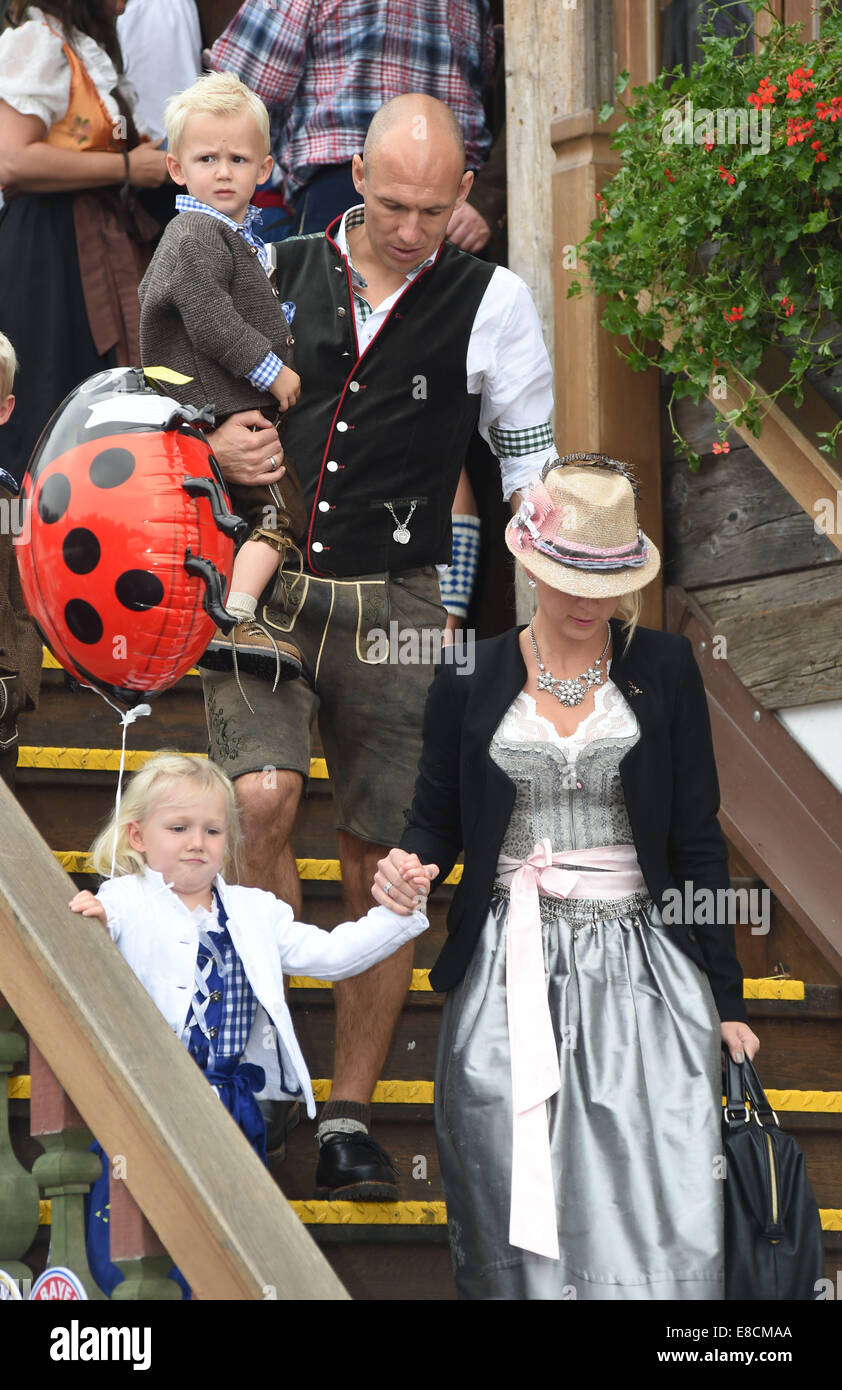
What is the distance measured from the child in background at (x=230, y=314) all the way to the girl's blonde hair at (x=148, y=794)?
40 cm

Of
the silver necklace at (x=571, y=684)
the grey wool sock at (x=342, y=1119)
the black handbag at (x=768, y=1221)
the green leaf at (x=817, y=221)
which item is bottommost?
the black handbag at (x=768, y=1221)

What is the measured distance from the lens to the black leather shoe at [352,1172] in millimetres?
3338

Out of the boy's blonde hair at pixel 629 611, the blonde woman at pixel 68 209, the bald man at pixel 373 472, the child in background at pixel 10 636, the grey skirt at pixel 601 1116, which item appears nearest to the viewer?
the grey skirt at pixel 601 1116

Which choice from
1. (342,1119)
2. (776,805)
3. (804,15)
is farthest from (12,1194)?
(804,15)

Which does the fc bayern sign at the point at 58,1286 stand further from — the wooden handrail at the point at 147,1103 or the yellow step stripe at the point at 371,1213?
the yellow step stripe at the point at 371,1213

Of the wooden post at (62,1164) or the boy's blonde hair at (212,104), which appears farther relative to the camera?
the boy's blonde hair at (212,104)

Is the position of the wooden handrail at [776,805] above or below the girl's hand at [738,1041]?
above

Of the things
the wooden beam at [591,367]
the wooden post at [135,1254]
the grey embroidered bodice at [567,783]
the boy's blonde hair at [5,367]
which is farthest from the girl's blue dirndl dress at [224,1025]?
the wooden beam at [591,367]

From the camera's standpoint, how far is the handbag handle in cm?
285

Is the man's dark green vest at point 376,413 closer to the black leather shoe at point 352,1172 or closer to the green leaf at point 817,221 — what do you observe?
the green leaf at point 817,221

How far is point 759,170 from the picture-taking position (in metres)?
3.87

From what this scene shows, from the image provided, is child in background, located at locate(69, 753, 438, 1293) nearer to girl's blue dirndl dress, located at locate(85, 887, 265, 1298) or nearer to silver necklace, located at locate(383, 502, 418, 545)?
girl's blue dirndl dress, located at locate(85, 887, 265, 1298)

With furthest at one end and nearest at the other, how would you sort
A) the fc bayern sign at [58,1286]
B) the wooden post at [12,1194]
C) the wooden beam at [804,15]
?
the wooden beam at [804,15] → the wooden post at [12,1194] → the fc bayern sign at [58,1286]
